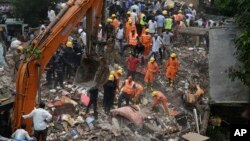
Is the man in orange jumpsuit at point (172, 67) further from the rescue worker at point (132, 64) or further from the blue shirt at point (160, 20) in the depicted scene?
the blue shirt at point (160, 20)

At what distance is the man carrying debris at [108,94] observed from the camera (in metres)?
15.4

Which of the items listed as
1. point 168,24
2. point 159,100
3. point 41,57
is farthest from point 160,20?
point 41,57

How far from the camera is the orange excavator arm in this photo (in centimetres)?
1197

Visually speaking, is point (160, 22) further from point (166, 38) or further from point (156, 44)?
point (156, 44)

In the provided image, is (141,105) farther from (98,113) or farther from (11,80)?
(11,80)

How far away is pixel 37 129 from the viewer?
12.2 m

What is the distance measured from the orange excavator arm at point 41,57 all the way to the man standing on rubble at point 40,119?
29cm

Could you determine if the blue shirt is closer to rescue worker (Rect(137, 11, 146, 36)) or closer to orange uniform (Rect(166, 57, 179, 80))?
rescue worker (Rect(137, 11, 146, 36))

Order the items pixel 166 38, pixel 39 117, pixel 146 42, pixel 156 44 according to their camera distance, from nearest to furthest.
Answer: pixel 39 117 → pixel 156 44 → pixel 146 42 → pixel 166 38

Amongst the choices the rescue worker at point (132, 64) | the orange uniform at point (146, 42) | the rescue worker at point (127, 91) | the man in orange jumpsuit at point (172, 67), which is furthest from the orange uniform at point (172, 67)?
the rescue worker at point (127, 91)

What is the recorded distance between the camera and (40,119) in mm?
12016

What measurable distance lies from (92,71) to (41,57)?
3989 mm

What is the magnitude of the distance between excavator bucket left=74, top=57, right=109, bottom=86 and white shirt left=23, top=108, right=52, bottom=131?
162 inches

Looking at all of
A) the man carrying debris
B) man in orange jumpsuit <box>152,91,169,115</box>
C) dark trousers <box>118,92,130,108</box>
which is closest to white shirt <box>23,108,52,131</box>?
the man carrying debris
